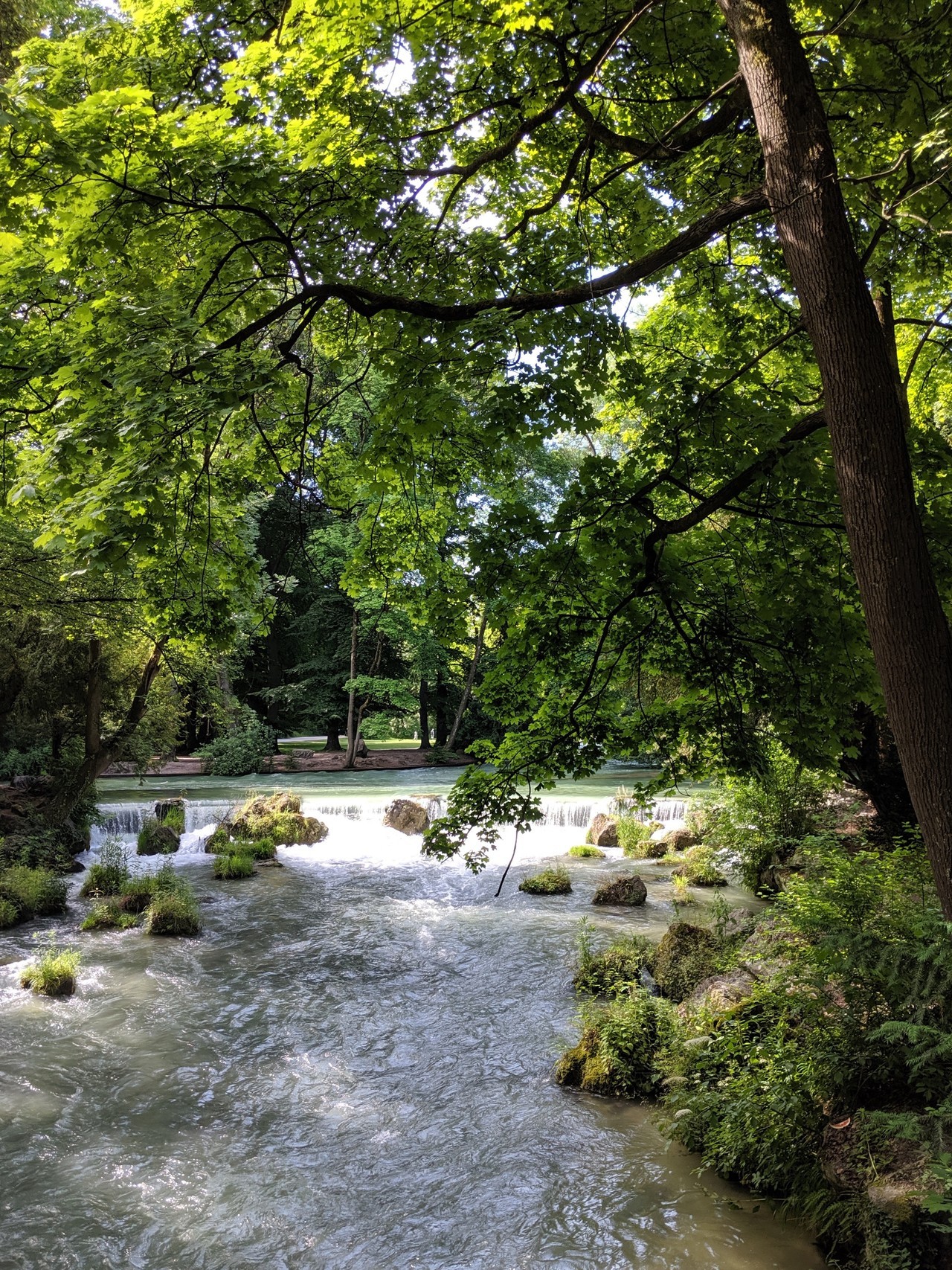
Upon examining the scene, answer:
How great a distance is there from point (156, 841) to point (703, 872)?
412 inches

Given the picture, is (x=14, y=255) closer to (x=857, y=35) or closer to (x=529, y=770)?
(x=529, y=770)

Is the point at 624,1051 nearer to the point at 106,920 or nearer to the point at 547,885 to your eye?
the point at 547,885

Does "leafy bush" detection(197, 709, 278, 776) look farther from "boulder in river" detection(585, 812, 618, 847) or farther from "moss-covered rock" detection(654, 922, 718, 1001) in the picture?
"moss-covered rock" detection(654, 922, 718, 1001)

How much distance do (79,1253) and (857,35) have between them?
27.2 ft

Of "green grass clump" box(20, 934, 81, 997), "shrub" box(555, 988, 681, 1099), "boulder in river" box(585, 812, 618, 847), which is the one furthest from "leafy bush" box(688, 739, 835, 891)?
"green grass clump" box(20, 934, 81, 997)

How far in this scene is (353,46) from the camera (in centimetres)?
473

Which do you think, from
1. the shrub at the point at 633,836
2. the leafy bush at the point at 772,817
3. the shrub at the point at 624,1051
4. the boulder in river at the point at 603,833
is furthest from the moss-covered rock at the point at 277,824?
the shrub at the point at 624,1051

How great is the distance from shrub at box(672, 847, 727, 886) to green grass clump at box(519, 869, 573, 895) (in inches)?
69.8

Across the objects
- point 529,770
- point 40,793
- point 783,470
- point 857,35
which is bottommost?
point 40,793

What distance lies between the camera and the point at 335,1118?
691 centimetres

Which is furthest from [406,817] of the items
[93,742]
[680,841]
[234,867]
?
[93,742]

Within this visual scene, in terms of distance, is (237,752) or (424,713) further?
(424,713)

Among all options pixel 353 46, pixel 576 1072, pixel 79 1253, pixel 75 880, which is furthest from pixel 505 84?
pixel 75 880

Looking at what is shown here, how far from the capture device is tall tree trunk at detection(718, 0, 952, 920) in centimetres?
309
